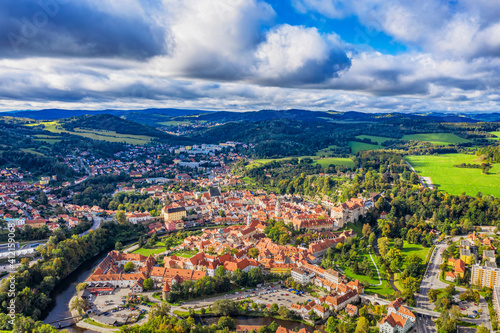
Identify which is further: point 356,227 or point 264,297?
point 356,227

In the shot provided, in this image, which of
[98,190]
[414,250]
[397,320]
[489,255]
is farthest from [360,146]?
[397,320]

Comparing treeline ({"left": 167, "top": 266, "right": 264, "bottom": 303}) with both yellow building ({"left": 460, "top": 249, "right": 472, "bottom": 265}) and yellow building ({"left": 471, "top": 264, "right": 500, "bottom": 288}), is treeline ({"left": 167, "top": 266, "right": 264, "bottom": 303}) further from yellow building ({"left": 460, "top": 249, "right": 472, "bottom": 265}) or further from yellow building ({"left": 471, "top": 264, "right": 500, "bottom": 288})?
yellow building ({"left": 460, "top": 249, "right": 472, "bottom": 265})

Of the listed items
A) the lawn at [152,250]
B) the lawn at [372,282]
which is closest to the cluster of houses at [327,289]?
the lawn at [372,282]

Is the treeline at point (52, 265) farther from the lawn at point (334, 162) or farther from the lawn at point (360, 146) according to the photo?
the lawn at point (360, 146)

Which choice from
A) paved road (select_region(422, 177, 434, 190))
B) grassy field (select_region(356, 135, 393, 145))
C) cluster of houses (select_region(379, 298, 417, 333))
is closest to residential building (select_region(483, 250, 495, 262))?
cluster of houses (select_region(379, 298, 417, 333))

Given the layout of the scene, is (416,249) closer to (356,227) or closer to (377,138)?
(356,227)
